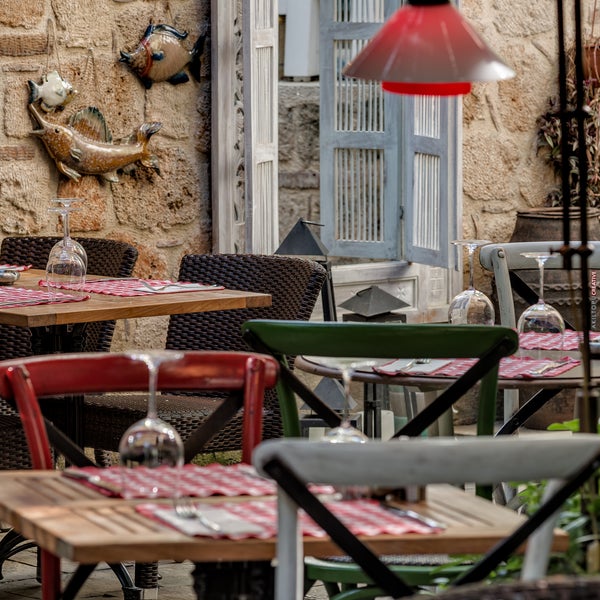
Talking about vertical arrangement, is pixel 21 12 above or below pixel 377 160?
above

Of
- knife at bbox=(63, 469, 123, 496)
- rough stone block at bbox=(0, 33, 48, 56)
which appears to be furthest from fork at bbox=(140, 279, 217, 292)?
knife at bbox=(63, 469, 123, 496)

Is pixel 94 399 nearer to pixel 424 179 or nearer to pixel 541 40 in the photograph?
pixel 424 179

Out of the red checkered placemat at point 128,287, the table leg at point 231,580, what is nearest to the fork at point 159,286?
the red checkered placemat at point 128,287

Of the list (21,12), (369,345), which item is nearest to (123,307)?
(369,345)

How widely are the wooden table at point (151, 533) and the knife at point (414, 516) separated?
0.02 meters

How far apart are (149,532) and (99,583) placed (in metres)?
2.46

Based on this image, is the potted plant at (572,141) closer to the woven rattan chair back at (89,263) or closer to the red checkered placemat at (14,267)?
the woven rattan chair back at (89,263)

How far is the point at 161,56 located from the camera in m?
5.78

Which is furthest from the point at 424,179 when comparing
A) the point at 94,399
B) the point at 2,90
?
the point at 94,399

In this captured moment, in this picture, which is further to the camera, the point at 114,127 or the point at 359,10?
the point at 359,10

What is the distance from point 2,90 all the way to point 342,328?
2.74 metres

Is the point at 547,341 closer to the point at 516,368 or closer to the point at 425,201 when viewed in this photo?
the point at 516,368

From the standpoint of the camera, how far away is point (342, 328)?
299cm

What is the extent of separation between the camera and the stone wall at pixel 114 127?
540 cm
